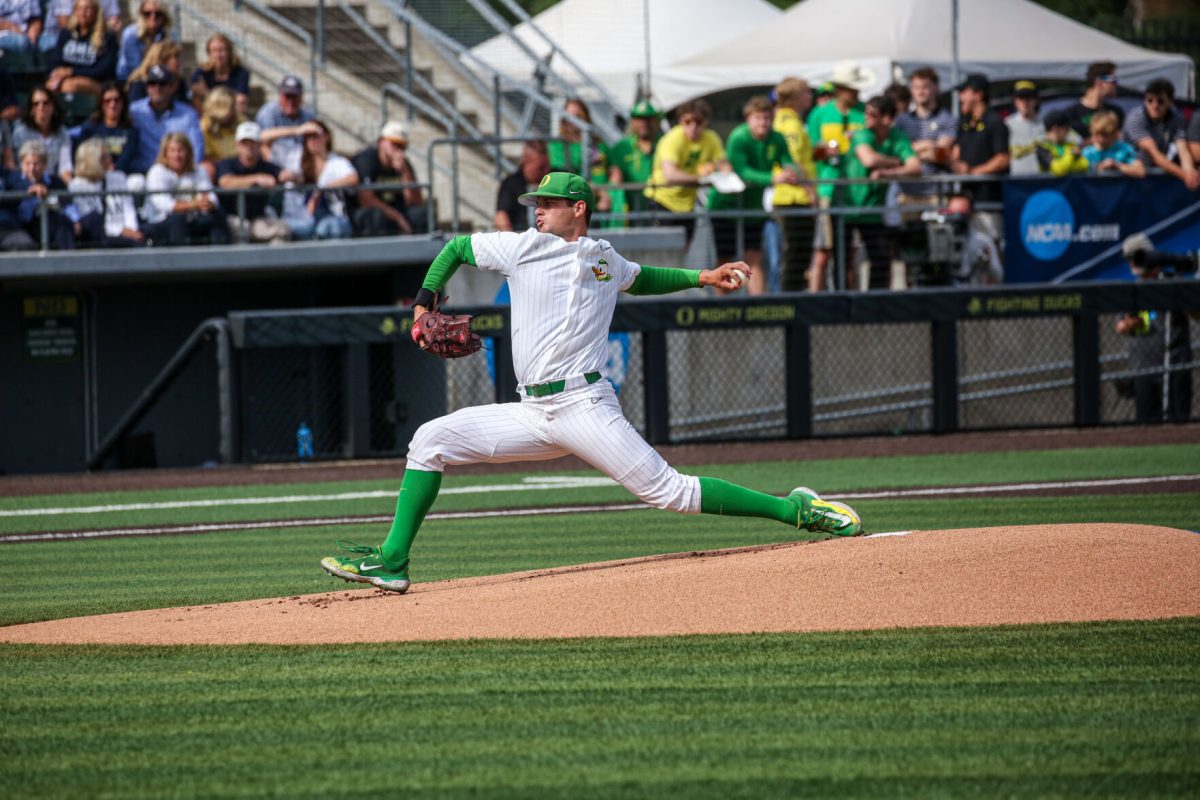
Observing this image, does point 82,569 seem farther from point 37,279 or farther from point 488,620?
point 37,279

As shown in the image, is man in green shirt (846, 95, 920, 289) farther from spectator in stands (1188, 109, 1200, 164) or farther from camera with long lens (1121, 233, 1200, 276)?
spectator in stands (1188, 109, 1200, 164)

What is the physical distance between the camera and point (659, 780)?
4.27 metres

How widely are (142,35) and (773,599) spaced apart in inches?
487

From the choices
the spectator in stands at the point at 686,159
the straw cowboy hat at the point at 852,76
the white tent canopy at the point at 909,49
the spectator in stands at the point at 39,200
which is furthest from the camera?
the white tent canopy at the point at 909,49

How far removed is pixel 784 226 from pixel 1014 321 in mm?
2680

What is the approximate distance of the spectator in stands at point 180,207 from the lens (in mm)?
15875

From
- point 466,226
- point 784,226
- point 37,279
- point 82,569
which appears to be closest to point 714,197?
point 784,226

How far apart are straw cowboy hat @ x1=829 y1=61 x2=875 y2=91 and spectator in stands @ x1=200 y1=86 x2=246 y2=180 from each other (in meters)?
6.35

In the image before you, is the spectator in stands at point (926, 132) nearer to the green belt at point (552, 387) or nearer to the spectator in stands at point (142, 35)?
the spectator in stands at point (142, 35)

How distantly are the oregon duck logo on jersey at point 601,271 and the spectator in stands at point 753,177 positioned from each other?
362 inches

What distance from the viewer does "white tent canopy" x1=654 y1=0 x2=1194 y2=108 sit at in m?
20.3

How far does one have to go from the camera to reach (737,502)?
23.9 ft

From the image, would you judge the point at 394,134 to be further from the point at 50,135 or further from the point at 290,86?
the point at 50,135

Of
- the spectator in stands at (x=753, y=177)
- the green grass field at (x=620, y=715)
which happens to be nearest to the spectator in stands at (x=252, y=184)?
the spectator in stands at (x=753, y=177)
